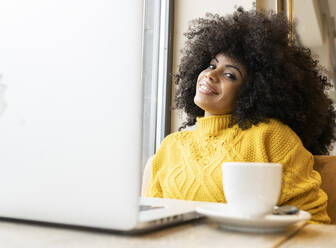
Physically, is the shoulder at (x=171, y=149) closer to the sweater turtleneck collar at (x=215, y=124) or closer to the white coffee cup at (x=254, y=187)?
the sweater turtleneck collar at (x=215, y=124)

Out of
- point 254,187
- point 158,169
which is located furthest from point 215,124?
point 254,187

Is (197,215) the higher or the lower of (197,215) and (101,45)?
the lower

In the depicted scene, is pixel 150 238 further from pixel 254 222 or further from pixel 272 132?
pixel 272 132

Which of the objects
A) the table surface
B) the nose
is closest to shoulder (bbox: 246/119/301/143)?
the nose

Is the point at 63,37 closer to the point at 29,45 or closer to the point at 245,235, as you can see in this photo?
the point at 29,45

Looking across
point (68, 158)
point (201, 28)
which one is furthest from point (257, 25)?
point (68, 158)

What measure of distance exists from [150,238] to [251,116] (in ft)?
2.98

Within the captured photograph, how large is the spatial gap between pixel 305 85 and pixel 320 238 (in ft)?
3.37

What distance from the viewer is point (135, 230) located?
442 mm

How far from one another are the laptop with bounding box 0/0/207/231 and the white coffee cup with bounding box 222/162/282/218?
10cm

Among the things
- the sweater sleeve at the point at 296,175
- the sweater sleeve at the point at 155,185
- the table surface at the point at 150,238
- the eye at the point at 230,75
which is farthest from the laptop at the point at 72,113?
the eye at the point at 230,75

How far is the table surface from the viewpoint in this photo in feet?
1.35

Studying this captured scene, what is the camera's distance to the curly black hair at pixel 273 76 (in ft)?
4.37

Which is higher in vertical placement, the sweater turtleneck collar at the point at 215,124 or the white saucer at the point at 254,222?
the sweater turtleneck collar at the point at 215,124
